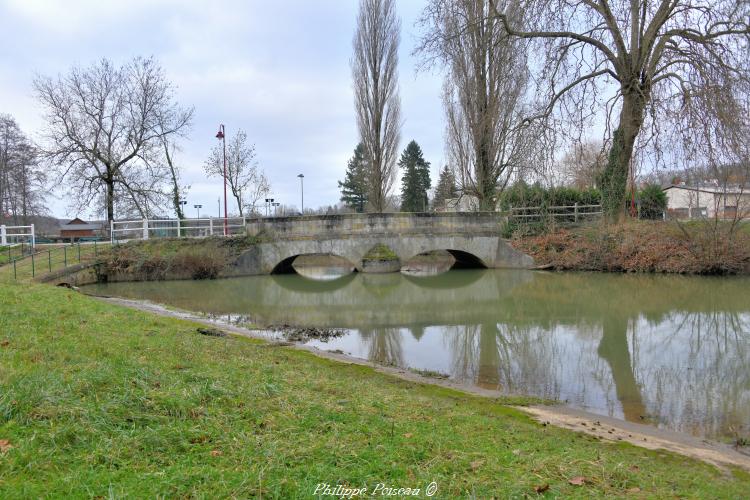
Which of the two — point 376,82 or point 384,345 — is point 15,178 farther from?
point 384,345

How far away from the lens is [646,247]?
2281cm

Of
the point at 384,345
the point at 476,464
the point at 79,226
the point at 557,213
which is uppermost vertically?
the point at 557,213

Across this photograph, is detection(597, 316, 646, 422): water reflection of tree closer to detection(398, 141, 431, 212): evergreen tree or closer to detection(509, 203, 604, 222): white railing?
detection(509, 203, 604, 222): white railing

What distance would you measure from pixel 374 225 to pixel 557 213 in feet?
32.7

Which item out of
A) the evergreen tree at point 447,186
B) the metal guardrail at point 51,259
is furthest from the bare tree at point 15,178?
the evergreen tree at point 447,186

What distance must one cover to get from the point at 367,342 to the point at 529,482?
779 cm

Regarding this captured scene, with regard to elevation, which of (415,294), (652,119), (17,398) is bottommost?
(415,294)

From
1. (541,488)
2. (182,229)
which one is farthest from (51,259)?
(541,488)

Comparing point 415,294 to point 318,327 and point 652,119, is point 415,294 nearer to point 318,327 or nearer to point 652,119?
point 318,327

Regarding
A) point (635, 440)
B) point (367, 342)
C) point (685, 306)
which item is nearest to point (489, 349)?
point (367, 342)

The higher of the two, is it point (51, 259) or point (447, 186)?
point (447, 186)

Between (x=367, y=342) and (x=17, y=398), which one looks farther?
(x=367, y=342)

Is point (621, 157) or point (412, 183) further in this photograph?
point (412, 183)

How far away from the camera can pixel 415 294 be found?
1872 centimetres
